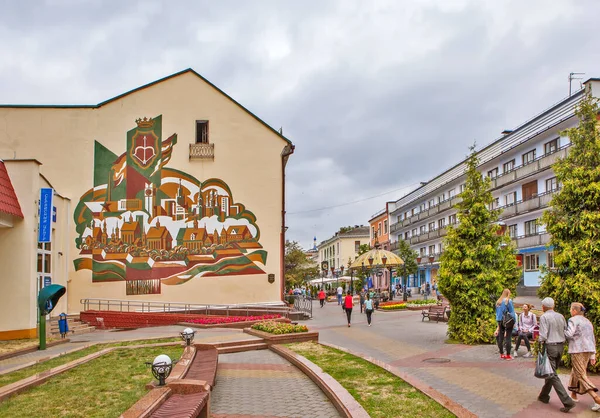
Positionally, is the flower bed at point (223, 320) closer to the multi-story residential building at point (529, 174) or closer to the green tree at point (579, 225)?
the green tree at point (579, 225)

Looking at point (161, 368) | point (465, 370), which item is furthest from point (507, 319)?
point (161, 368)

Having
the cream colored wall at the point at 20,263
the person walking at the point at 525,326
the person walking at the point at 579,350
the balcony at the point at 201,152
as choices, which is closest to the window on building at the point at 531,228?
the balcony at the point at 201,152

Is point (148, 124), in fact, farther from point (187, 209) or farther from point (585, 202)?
point (585, 202)

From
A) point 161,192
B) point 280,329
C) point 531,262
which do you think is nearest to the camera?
point 280,329

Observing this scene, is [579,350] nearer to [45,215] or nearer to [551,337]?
[551,337]

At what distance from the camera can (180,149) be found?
89.8 feet

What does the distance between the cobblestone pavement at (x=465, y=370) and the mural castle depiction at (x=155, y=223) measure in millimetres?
8949

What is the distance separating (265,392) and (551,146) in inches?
1289

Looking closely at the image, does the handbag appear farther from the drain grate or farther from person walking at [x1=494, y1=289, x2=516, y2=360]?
person walking at [x1=494, y1=289, x2=516, y2=360]

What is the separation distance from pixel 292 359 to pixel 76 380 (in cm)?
477

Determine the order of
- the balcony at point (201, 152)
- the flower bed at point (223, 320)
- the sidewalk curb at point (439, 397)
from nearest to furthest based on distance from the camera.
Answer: the sidewalk curb at point (439, 397)
the flower bed at point (223, 320)
the balcony at point (201, 152)

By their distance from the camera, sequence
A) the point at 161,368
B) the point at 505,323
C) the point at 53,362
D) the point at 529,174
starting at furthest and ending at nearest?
1. the point at 529,174
2. the point at 505,323
3. the point at 53,362
4. the point at 161,368

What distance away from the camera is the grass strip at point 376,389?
7535 millimetres

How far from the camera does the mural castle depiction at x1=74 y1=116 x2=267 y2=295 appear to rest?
2597 centimetres
